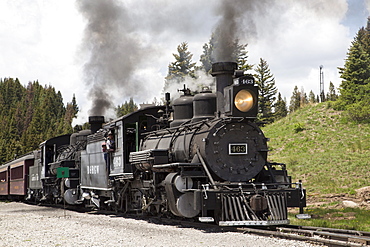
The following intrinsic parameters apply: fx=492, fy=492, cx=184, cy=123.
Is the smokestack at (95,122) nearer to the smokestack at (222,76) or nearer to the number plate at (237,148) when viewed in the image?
the smokestack at (222,76)

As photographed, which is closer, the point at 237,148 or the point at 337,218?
the point at 237,148

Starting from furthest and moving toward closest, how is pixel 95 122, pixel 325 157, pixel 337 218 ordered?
pixel 325 157
pixel 95 122
pixel 337 218

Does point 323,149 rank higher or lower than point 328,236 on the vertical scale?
higher

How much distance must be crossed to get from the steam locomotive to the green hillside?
8336 mm

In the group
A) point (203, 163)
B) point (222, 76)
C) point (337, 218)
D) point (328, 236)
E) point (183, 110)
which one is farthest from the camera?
point (183, 110)

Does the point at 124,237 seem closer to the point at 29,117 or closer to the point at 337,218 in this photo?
the point at 337,218

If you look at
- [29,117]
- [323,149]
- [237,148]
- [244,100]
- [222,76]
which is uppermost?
[29,117]

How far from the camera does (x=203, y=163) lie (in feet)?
38.9

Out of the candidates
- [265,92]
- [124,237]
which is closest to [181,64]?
[265,92]

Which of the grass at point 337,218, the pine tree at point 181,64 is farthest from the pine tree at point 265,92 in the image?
the grass at point 337,218

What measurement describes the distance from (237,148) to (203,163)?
0.97 m

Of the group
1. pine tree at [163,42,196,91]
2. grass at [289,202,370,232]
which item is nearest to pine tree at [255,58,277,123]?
pine tree at [163,42,196,91]

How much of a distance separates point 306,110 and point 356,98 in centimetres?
650

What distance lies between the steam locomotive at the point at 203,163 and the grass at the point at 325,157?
1668 mm
